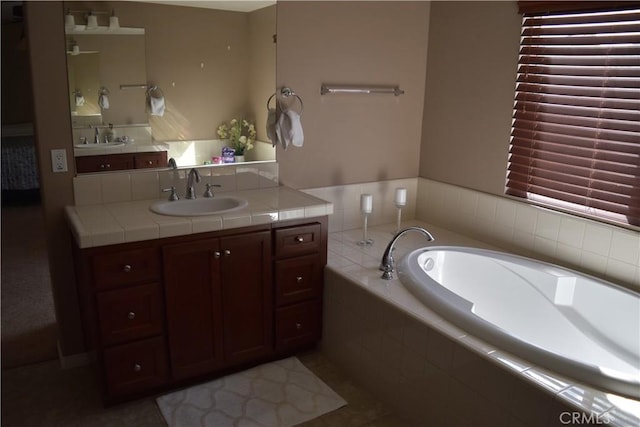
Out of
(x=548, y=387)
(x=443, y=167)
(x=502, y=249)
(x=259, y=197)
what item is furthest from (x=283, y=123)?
(x=548, y=387)

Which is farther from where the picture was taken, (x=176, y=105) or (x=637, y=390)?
(x=176, y=105)

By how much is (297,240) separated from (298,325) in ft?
1.60

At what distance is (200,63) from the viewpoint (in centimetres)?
273

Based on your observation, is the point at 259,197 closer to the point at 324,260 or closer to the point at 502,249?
the point at 324,260

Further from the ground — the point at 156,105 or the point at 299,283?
the point at 156,105

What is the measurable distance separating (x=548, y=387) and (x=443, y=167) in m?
2.02

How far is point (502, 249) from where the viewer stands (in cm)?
305

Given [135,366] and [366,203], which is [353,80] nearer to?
[366,203]

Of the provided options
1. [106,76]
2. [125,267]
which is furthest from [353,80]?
[125,267]

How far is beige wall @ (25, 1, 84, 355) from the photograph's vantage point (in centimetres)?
228

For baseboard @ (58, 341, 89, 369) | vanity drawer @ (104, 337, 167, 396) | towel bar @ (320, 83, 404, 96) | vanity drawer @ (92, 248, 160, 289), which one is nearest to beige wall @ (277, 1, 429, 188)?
towel bar @ (320, 83, 404, 96)

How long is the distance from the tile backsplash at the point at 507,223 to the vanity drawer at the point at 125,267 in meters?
1.22

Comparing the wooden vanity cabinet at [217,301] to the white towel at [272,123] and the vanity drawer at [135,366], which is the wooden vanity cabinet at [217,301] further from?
the white towel at [272,123]

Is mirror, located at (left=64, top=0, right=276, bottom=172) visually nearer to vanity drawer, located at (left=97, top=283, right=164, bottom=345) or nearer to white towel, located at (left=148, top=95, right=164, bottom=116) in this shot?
white towel, located at (left=148, top=95, right=164, bottom=116)
